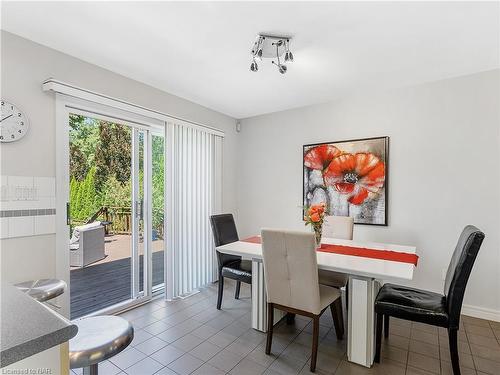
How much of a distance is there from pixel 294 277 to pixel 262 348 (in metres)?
0.71

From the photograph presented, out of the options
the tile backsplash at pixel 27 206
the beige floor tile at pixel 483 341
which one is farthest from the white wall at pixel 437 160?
the tile backsplash at pixel 27 206

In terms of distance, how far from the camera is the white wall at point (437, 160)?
8.71ft

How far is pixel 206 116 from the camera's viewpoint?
3.79 metres

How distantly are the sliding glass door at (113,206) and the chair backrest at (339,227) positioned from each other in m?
2.06

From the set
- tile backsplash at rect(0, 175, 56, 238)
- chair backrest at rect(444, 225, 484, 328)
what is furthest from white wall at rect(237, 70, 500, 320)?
tile backsplash at rect(0, 175, 56, 238)

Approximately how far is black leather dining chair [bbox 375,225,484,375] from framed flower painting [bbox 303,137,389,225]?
1.19m

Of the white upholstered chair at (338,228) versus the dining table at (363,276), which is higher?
the white upholstered chair at (338,228)

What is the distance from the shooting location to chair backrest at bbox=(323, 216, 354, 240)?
304 centimetres

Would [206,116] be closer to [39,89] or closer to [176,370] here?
[39,89]

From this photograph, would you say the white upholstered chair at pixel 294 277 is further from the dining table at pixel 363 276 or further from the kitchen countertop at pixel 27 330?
the kitchen countertop at pixel 27 330

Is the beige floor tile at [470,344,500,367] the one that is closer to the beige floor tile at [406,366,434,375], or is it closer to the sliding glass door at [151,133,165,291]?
the beige floor tile at [406,366,434,375]

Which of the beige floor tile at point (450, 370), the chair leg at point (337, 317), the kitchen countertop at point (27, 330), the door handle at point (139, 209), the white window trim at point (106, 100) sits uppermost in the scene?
the white window trim at point (106, 100)

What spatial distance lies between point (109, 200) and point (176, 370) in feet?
7.94

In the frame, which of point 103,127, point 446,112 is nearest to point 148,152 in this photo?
point 103,127
